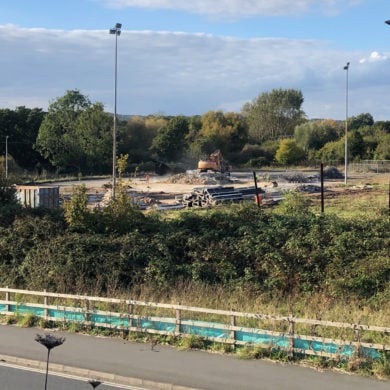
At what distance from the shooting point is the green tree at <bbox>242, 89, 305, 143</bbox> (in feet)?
440

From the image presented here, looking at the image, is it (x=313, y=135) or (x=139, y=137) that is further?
(x=313, y=135)

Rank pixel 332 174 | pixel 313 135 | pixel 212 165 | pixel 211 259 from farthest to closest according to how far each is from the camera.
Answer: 1. pixel 313 135
2. pixel 332 174
3. pixel 212 165
4. pixel 211 259

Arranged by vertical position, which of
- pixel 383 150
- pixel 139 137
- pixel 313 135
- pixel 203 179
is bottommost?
pixel 203 179

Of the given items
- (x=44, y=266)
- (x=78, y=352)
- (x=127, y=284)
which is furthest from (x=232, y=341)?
(x=44, y=266)

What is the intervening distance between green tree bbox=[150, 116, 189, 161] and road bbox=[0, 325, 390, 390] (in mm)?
96633

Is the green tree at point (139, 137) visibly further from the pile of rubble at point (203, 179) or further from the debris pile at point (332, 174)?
the debris pile at point (332, 174)

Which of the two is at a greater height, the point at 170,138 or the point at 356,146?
the point at 170,138

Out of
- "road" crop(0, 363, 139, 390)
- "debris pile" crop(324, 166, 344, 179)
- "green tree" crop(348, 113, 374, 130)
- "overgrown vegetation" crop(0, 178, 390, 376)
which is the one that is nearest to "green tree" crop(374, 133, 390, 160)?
"debris pile" crop(324, 166, 344, 179)

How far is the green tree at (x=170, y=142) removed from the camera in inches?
4198

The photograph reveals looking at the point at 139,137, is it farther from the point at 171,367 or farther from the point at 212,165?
the point at 171,367

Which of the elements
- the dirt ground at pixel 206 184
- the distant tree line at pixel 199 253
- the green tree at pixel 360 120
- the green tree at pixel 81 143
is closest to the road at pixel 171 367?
the distant tree line at pixel 199 253

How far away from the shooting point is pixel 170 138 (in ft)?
353

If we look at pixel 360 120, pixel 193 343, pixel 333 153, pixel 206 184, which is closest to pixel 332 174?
pixel 206 184

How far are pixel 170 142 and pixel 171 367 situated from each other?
326ft
